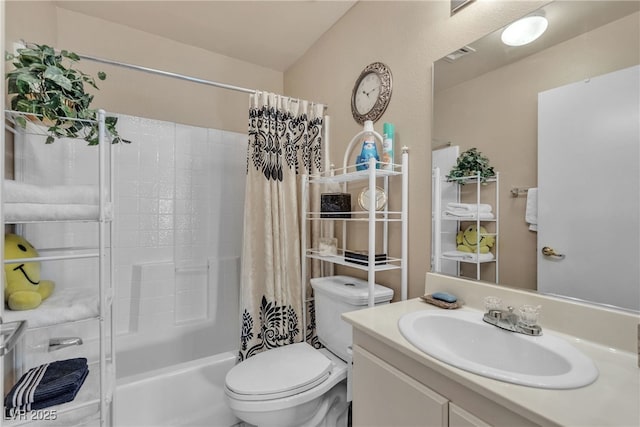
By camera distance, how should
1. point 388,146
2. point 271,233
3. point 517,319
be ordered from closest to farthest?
point 517,319, point 388,146, point 271,233

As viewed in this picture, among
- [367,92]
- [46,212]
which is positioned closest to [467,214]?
[367,92]

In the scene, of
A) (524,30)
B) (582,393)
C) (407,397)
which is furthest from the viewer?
(524,30)

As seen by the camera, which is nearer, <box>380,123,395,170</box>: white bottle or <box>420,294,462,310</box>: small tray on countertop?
<box>420,294,462,310</box>: small tray on countertop

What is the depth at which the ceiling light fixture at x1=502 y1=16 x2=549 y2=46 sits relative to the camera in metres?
0.95

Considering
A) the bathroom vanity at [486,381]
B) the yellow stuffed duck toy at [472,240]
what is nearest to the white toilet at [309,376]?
the bathroom vanity at [486,381]

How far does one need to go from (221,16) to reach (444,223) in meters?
1.92

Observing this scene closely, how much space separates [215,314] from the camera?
2213 millimetres

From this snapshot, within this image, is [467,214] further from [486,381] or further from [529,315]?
[486,381]

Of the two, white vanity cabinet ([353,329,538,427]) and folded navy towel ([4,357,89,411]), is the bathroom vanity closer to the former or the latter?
white vanity cabinet ([353,329,538,427])

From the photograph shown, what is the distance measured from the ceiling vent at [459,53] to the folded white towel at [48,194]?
1.52 metres

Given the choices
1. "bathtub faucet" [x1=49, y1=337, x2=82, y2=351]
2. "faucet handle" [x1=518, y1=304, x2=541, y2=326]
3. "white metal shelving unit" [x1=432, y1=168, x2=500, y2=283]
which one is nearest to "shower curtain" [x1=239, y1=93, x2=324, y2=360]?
"bathtub faucet" [x1=49, y1=337, x2=82, y2=351]

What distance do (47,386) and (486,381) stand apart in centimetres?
136

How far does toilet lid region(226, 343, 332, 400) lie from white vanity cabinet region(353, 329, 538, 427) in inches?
12.7

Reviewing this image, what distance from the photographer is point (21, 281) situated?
1000 mm
